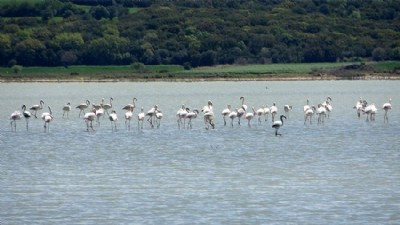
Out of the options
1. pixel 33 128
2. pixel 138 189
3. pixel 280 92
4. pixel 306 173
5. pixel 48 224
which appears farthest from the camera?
pixel 280 92

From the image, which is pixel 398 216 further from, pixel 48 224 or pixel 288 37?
pixel 288 37

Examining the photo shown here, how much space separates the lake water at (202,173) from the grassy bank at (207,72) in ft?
132

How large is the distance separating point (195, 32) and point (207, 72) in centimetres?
1624

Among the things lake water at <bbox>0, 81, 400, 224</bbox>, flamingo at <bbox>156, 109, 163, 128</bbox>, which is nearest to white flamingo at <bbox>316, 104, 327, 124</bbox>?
lake water at <bbox>0, 81, 400, 224</bbox>

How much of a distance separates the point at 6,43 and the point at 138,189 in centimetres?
7389

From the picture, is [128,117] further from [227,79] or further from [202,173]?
[227,79]

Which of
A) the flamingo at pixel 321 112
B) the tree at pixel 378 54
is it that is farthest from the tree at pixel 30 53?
the flamingo at pixel 321 112

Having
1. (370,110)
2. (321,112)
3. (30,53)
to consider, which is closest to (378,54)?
(30,53)

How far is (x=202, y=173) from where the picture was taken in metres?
21.2

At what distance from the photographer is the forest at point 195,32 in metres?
88.5

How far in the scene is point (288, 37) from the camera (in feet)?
308

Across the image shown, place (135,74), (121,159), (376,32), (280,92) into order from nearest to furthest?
(121,159) < (280,92) < (135,74) < (376,32)

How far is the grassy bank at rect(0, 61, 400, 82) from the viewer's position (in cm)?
7688

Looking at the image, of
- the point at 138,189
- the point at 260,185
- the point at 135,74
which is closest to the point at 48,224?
the point at 138,189
